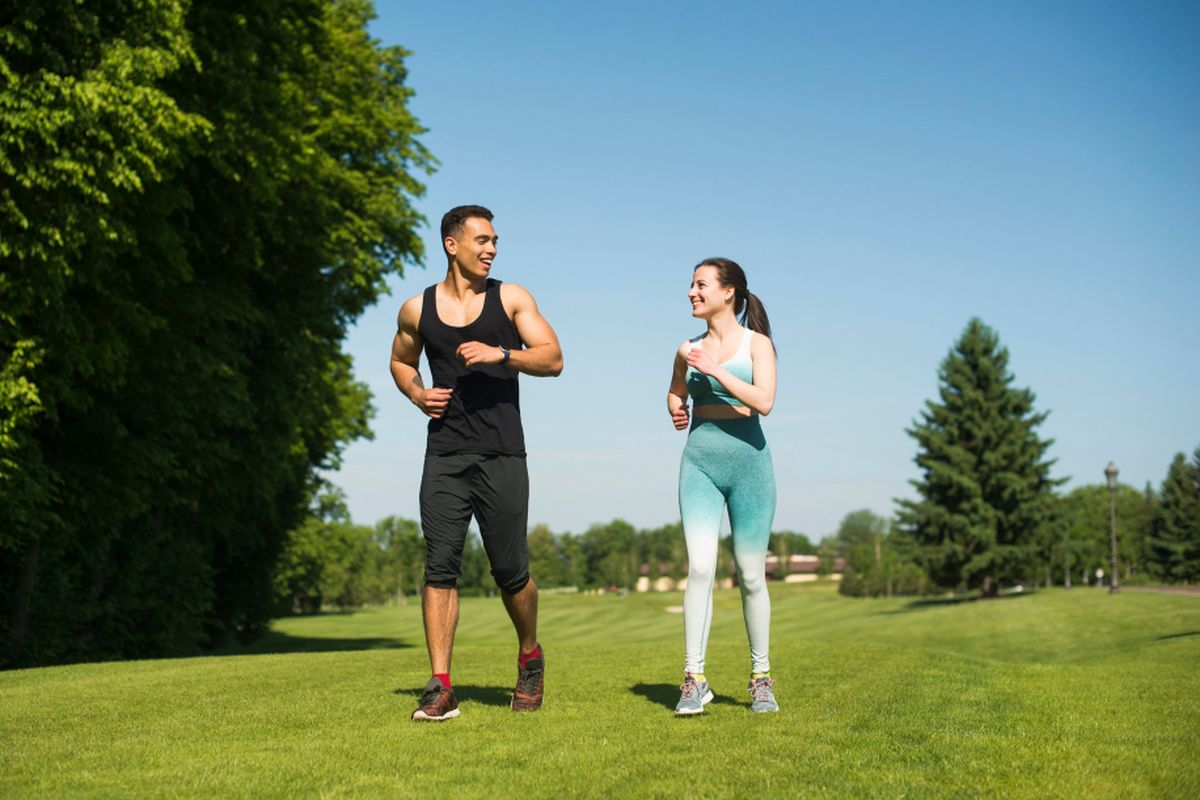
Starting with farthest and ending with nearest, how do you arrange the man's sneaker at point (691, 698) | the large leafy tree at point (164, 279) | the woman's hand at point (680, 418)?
the large leafy tree at point (164, 279), the woman's hand at point (680, 418), the man's sneaker at point (691, 698)

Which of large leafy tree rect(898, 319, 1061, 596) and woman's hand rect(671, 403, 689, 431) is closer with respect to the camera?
woman's hand rect(671, 403, 689, 431)

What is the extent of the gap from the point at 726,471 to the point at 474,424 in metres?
1.49

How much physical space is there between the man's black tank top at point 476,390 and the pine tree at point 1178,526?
80460mm

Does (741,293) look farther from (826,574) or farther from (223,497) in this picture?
(826,574)

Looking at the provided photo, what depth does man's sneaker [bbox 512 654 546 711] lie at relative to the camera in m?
6.78

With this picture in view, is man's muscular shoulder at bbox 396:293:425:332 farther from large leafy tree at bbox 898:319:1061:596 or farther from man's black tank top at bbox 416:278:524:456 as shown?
large leafy tree at bbox 898:319:1061:596

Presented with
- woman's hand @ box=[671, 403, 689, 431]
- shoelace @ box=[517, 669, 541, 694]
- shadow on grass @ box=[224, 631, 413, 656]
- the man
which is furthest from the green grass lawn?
shadow on grass @ box=[224, 631, 413, 656]

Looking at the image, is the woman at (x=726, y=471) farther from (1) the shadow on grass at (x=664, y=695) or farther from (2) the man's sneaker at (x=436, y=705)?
(2) the man's sneaker at (x=436, y=705)

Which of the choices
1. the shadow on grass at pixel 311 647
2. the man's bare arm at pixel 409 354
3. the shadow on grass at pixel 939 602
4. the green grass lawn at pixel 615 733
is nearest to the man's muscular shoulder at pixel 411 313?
the man's bare arm at pixel 409 354

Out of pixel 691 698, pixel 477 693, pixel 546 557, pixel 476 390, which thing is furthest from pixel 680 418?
pixel 546 557

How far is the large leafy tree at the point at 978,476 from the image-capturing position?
53.6 m

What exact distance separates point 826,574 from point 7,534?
143092 mm

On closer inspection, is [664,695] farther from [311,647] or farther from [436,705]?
[311,647]

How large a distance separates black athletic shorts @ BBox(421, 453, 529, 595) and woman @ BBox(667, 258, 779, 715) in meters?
0.99
